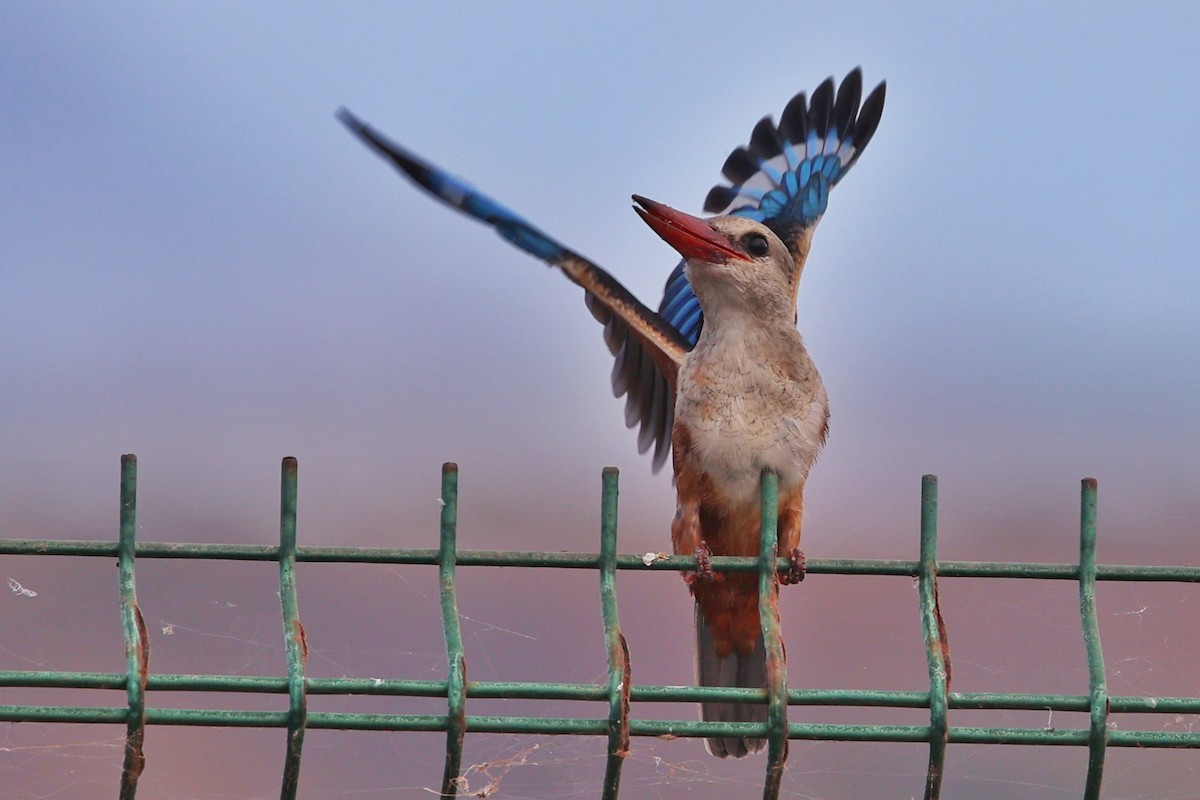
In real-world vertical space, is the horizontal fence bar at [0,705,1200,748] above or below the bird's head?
below

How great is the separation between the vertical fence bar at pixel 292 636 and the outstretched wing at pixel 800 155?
200 inches

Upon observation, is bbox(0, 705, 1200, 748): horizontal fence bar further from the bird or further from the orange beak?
the orange beak

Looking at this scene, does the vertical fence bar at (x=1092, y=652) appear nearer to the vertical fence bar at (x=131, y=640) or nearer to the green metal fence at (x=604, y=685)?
the green metal fence at (x=604, y=685)

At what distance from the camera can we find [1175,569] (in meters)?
2.99

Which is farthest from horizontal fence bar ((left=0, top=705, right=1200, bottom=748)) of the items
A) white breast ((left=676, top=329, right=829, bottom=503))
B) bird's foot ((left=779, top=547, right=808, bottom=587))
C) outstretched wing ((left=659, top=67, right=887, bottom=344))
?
outstretched wing ((left=659, top=67, right=887, bottom=344))

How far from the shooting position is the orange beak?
17.6ft

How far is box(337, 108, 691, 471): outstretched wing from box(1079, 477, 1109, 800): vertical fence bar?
2567 mm

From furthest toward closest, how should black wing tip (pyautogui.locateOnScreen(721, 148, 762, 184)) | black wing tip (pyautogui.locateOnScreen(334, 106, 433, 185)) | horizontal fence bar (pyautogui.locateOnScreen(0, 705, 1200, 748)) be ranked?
black wing tip (pyautogui.locateOnScreen(721, 148, 762, 184)), black wing tip (pyautogui.locateOnScreen(334, 106, 433, 185)), horizontal fence bar (pyautogui.locateOnScreen(0, 705, 1200, 748))

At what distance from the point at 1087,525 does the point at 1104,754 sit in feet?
1.53

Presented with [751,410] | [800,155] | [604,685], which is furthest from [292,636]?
[800,155]

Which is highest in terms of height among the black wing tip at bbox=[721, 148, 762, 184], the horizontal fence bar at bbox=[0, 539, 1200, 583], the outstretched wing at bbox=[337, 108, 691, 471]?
the black wing tip at bbox=[721, 148, 762, 184]

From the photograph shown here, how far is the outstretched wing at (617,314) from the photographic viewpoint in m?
5.25

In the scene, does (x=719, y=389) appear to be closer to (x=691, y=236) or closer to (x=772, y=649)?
(x=691, y=236)

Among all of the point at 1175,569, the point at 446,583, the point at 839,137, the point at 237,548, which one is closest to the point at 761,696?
the point at 446,583
